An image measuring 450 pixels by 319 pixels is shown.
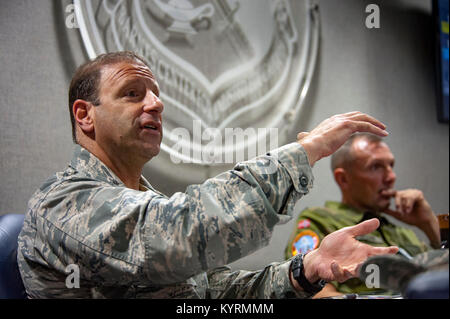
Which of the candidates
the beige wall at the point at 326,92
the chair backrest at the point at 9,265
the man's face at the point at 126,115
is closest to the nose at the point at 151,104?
the man's face at the point at 126,115

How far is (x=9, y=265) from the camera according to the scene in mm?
880

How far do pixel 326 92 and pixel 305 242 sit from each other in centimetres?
48

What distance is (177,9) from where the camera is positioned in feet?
4.35

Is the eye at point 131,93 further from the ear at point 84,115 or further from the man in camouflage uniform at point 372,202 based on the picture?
the man in camouflage uniform at point 372,202

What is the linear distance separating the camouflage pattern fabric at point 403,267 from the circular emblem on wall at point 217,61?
713 mm

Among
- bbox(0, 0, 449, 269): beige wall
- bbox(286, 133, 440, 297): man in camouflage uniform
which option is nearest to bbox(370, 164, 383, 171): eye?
bbox(286, 133, 440, 297): man in camouflage uniform

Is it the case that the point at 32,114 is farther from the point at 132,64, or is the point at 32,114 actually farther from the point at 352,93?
the point at 352,93

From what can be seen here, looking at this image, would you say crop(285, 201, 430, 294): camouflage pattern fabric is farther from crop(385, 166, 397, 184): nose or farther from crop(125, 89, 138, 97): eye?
crop(125, 89, 138, 97): eye

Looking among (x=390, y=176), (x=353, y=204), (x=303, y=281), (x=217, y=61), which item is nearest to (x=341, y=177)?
(x=353, y=204)

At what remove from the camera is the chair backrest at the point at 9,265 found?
86cm

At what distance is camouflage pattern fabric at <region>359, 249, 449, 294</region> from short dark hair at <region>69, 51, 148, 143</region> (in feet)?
1.99

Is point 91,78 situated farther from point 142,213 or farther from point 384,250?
point 384,250
